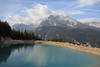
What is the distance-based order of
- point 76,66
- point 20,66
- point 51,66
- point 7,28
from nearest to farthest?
point 20,66
point 51,66
point 76,66
point 7,28

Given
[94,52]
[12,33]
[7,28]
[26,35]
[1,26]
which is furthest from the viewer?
[26,35]

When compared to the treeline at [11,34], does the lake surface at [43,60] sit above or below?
below

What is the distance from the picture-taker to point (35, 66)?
150 feet

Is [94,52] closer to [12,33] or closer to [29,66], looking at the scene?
[29,66]

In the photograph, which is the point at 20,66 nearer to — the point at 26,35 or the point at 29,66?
the point at 29,66

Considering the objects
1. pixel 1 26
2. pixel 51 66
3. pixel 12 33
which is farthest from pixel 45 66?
pixel 12 33

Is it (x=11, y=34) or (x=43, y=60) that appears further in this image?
(x=11, y=34)

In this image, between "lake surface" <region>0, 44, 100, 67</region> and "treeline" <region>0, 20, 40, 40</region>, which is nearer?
"lake surface" <region>0, 44, 100, 67</region>

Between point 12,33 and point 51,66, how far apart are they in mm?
103446

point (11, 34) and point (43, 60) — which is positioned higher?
point (11, 34)

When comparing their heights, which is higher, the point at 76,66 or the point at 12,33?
the point at 12,33

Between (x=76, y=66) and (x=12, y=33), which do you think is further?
(x=12, y=33)

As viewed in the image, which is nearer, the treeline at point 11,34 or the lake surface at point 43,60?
the lake surface at point 43,60

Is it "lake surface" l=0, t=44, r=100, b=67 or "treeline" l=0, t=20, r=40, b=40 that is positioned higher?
"treeline" l=0, t=20, r=40, b=40
